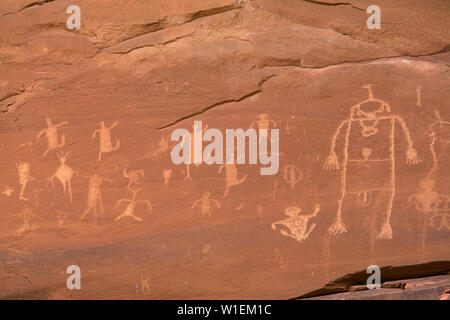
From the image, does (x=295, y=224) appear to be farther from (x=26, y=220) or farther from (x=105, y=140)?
(x=26, y=220)

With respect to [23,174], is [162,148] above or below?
above

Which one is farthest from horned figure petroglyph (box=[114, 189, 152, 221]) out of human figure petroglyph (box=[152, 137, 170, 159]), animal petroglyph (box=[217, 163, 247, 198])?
animal petroglyph (box=[217, 163, 247, 198])

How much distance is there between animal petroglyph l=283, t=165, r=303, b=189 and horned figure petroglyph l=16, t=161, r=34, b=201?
1.41 m

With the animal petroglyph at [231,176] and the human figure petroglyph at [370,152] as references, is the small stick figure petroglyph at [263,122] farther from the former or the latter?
the human figure petroglyph at [370,152]

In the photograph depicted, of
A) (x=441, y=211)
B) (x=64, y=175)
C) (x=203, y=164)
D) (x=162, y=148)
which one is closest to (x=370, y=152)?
(x=441, y=211)

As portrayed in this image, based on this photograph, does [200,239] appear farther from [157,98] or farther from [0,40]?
[0,40]

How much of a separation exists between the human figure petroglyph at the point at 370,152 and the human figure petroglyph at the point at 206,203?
2.16ft

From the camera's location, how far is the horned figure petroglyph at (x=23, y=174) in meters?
2.62

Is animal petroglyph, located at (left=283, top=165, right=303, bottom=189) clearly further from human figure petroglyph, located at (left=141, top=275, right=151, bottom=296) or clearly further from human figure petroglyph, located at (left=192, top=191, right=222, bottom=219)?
human figure petroglyph, located at (left=141, top=275, right=151, bottom=296)

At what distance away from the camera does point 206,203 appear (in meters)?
2.63

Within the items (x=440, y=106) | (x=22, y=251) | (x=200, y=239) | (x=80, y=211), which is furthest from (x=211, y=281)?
(x=440, y=106)

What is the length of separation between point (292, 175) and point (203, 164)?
1.65 ft

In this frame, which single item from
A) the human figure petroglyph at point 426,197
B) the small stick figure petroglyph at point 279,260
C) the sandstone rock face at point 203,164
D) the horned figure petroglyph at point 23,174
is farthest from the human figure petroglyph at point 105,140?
the human figure petroglyph at point 426,197

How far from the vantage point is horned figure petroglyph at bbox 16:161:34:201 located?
262cm
